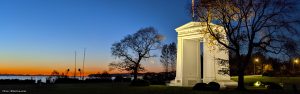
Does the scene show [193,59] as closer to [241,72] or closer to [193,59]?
[193,59]

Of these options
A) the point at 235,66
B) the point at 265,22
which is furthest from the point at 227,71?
the point at 265,22

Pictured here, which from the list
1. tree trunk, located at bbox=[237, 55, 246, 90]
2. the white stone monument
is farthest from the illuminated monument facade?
tree trunk, located at bbox=[237, 55, 246, 90]

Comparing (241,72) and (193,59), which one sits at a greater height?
(193,59)

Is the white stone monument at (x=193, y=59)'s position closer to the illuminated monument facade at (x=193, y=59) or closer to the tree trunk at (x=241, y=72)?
the illuminated monument facade at (x=193, y=59)

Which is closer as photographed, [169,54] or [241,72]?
[241,72]

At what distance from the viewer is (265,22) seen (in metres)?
37.0

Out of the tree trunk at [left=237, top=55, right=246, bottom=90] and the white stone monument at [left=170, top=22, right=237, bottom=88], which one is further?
the white stone monument at [left=170, top=22, right=237, bottom=88]

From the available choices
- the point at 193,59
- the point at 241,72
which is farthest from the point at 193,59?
the point at 241,72

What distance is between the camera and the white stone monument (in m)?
49.6

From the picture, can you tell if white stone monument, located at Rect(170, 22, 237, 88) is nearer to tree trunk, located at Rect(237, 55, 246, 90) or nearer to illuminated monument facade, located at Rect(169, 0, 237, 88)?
illuminated monument facade, located at Rect(169, 0, 237, 88)

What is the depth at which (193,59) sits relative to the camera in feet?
179

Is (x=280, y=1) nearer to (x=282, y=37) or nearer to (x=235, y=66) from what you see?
(x=282, y=37)

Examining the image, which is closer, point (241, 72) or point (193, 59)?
point (241, 72)

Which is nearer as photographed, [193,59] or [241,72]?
[241,72]
